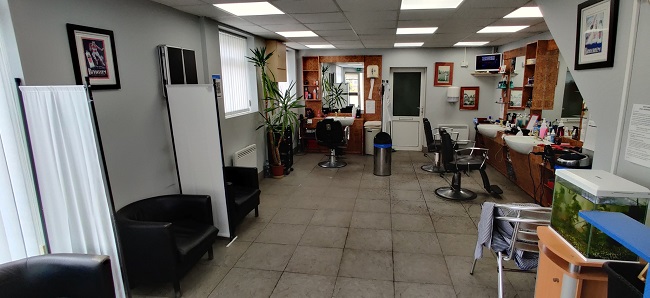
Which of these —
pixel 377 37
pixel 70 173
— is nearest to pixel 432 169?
pixel 377 37

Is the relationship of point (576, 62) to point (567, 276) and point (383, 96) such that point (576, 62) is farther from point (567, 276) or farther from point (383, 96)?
point (383, 96)

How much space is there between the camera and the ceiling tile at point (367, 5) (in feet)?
10.6

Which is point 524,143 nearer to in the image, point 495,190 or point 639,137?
point 495,190

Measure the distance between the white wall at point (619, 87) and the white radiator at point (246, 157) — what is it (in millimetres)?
3914

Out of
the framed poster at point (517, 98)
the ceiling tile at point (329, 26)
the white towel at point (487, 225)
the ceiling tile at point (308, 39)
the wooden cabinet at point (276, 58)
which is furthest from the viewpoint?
the wooden cabinet at point (276, 58)

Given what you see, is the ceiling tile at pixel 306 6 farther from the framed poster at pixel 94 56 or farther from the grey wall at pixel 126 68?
the framed poster at pixel 94 56

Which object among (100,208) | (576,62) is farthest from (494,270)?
(100,208)

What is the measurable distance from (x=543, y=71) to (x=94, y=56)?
5.55 metres

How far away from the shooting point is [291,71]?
7586mm

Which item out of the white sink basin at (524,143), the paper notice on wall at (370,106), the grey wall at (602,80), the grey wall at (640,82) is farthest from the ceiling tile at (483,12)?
the paper notice on wall at (370,106)

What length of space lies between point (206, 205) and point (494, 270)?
265cm

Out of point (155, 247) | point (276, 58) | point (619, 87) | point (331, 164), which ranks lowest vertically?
point (331, 164)

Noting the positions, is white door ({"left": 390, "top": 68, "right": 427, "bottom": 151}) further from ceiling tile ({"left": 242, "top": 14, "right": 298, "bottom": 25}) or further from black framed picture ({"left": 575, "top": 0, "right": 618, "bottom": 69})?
black framed picture ({"left": 575, "top": 0, "right": 618, "bottom": 69})

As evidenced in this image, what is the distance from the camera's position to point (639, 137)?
177cm
